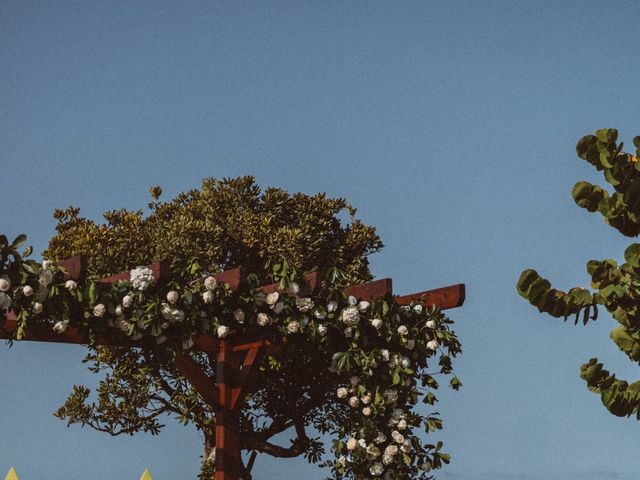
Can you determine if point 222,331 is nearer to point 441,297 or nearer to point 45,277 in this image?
point 45,277

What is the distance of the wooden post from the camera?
337 inches

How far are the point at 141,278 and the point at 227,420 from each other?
2.09 m

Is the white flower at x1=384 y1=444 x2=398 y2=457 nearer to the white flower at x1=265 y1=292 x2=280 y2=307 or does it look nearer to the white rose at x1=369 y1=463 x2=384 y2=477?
the white rose at x1=369 y1=463 x2=384 y2=477

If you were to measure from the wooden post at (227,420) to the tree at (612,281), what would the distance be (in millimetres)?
3336

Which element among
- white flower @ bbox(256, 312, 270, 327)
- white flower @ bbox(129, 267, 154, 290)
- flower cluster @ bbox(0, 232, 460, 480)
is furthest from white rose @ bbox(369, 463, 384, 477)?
white flower @ bbox(129, 267, 154, 290)

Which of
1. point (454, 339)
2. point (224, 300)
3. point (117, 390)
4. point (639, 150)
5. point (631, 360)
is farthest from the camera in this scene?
point (117, 390)

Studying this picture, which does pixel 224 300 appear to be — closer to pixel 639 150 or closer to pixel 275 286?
pixel 275 286

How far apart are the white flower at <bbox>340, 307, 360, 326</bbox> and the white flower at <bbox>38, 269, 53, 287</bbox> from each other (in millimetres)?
2664

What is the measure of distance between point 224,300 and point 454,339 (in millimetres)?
2253

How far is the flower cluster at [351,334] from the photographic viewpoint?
7.39m

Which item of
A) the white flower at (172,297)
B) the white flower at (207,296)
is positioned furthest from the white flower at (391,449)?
the white flower at (172,297)

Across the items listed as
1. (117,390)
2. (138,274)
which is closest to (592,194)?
(138,274)

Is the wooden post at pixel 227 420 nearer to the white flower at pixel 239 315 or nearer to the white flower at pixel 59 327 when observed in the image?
the white flower at pixel 239 315

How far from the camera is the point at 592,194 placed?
6555 mm
